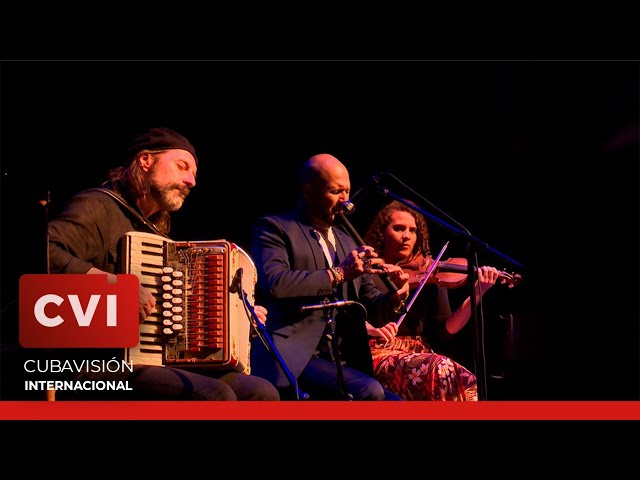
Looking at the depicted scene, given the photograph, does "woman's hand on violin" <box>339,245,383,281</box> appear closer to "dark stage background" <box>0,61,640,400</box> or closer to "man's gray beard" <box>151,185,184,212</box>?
"dark stage background" <box>0,61,640,400</box>

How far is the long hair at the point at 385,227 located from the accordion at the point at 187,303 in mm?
1539

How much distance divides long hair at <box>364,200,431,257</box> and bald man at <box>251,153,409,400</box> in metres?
0.47

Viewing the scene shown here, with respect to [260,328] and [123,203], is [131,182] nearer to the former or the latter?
[123,203]

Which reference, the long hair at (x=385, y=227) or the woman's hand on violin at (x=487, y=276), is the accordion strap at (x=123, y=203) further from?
the woman's hand on violin at (x=487, y=276)

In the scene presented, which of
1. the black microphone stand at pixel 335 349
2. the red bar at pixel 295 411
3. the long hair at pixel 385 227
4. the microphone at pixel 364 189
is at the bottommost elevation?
the red bar at pixel 295 411

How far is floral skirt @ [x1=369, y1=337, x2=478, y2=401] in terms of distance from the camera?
412 centimetres

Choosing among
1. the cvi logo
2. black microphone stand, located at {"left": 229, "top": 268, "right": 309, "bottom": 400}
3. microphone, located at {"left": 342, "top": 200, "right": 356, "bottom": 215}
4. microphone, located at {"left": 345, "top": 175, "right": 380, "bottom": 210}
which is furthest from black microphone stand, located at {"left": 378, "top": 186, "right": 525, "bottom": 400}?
the cvi logo

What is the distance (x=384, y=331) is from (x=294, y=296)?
658mm

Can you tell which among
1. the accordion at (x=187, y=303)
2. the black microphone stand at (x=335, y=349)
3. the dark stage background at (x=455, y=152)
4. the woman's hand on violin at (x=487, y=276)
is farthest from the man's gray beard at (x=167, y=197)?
the woman's hand on violin at (x=487, y=276)

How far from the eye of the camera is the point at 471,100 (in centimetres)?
489

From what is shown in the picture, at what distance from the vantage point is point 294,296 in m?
3.82

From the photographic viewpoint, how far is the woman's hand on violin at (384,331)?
4.23 meters

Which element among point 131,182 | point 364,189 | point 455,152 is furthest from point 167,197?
point 455,152
